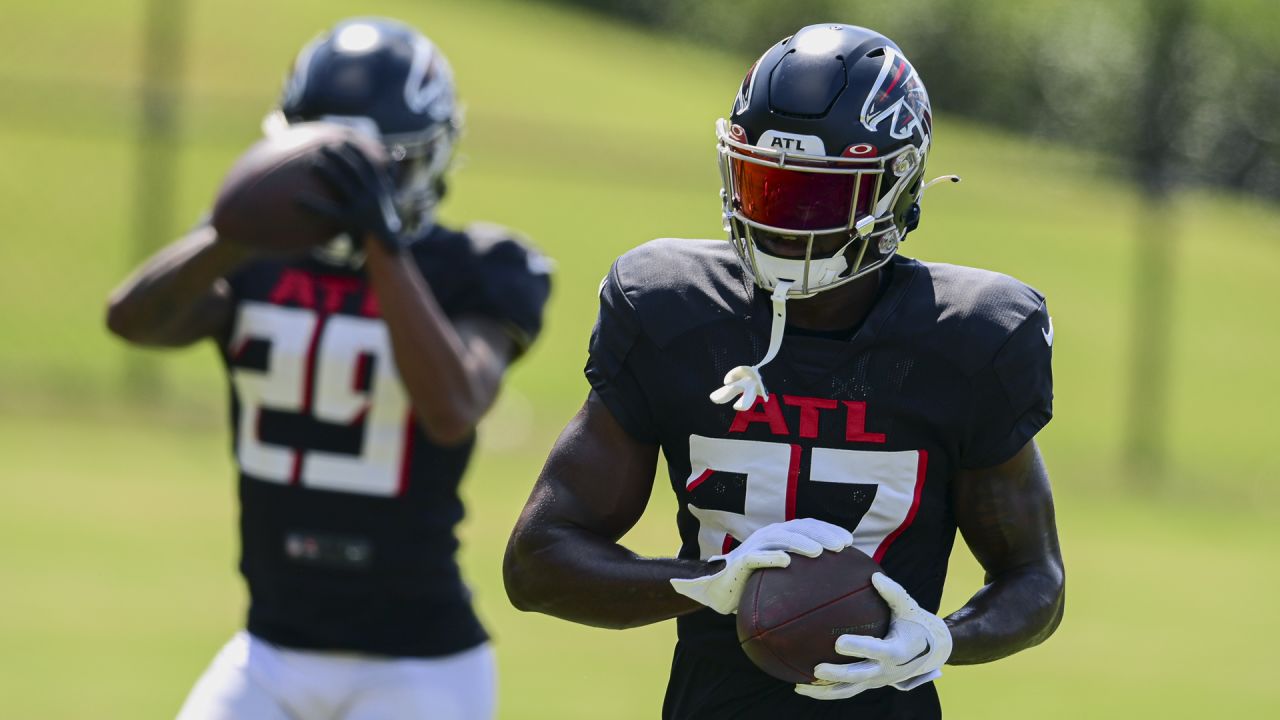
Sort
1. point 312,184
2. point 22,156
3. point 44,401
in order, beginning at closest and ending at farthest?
1. point 312,184
2. point 44,401
3. point 22,156

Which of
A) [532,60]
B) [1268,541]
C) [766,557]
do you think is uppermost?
[766,557]

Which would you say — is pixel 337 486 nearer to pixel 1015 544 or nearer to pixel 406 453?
pixel 406 453

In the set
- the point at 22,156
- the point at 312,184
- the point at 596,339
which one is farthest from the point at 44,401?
the point at 596,339

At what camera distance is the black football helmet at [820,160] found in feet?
9.45

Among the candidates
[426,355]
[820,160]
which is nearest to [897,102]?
[820,160]

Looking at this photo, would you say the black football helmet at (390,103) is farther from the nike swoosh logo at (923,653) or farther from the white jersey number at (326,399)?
the nike swoosh logo at (923,653)

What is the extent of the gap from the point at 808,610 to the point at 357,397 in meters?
1.74

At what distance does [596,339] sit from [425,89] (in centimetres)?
158

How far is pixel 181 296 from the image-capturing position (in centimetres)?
405

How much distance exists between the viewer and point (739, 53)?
101 ft

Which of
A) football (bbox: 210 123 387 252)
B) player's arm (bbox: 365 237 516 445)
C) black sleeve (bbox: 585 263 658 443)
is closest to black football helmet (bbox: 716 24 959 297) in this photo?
black sleeve (bbox: 585 263 658 443)

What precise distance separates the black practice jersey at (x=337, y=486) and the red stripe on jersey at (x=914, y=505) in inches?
55.9

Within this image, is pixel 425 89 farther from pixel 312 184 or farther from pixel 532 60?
pixel 532 60

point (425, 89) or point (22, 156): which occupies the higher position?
point (425, 89)
